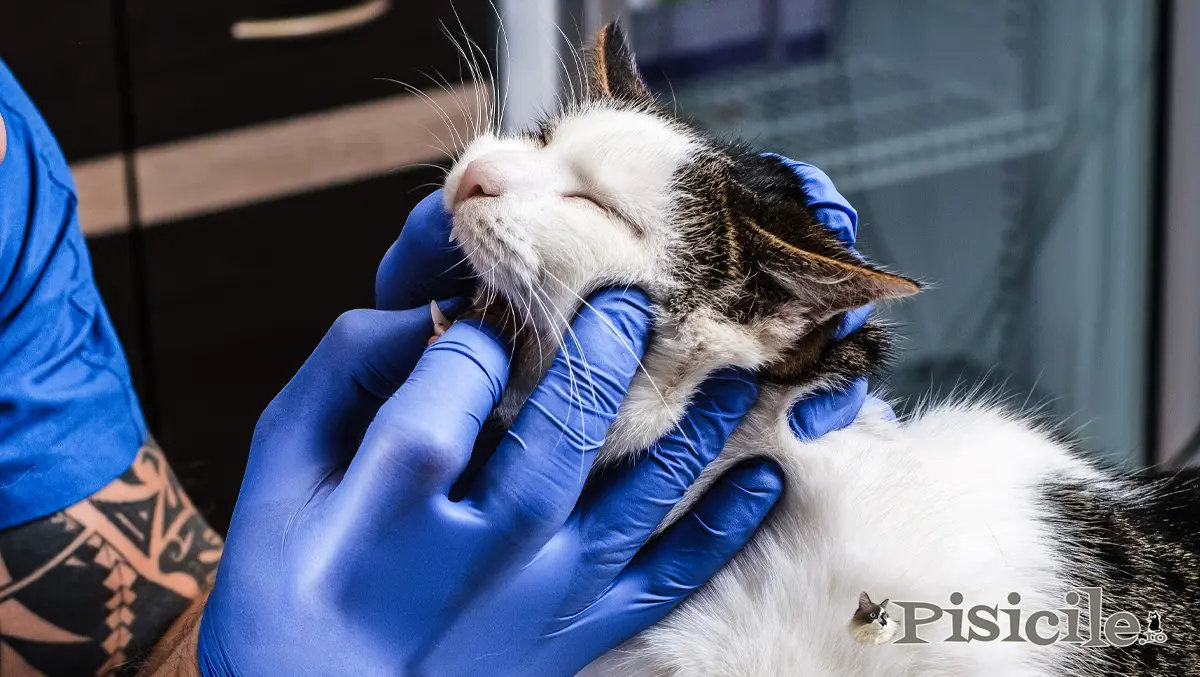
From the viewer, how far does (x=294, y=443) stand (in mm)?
788

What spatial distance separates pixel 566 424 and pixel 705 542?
15 cm

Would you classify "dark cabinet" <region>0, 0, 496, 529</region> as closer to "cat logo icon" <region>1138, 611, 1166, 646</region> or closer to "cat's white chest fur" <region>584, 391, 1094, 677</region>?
"cat's white chest fur" <region>584, 391, 1094, 677</region>

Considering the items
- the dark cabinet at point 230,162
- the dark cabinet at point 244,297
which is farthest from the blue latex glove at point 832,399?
the dark cabinet at point 244,297

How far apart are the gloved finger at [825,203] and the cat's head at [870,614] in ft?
0.95

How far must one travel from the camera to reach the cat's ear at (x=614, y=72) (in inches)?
36.5

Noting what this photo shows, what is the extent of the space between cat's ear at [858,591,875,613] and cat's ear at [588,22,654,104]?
0.48 m

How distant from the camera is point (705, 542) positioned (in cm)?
76

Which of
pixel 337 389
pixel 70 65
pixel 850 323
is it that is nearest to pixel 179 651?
pixel 337 389

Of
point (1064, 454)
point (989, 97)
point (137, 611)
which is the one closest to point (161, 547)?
point (137, 611)

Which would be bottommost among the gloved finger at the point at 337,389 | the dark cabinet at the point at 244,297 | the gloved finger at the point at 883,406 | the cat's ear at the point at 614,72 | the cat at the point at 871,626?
the dark cabinet at the point at 244,297

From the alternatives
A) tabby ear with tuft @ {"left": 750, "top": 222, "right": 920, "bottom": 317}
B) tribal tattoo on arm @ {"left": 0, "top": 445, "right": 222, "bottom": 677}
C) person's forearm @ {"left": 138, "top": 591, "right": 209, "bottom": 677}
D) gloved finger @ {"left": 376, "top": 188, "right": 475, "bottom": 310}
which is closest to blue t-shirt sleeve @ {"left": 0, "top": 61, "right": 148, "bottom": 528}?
tribal tattoo on arm @ {"left": 0, "top": 445, "right": 222, "bottom": 677}

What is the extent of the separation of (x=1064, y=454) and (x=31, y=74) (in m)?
1.80

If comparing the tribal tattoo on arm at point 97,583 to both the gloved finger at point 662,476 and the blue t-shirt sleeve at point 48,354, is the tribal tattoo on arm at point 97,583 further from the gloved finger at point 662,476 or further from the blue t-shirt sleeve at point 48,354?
the gloved finger at point 662,476

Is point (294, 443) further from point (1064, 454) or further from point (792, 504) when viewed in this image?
point (1064, 454)
